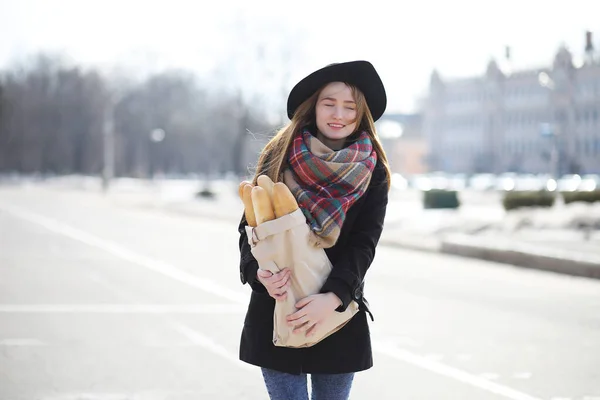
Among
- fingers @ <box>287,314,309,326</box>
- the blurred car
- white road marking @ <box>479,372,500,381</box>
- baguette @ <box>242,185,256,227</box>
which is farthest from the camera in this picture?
the blurred car

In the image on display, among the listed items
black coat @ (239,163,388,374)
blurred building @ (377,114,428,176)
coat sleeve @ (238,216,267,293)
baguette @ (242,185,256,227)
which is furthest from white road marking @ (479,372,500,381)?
blurred building @ (377,114,428,176)

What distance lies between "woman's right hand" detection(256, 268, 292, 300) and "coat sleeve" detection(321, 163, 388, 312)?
0.13 metres

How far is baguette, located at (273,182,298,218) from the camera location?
3656 mm

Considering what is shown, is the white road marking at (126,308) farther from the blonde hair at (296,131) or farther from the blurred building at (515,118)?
the blurred building at (515,118)

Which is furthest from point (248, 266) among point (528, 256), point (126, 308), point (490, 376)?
point (528, 256)

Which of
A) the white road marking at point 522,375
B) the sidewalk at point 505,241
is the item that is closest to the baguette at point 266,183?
the white road marking at point 522,375

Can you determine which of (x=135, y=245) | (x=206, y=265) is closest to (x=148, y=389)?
(x=206, y=265)

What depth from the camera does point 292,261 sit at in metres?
3.68

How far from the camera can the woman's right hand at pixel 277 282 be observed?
144 inches

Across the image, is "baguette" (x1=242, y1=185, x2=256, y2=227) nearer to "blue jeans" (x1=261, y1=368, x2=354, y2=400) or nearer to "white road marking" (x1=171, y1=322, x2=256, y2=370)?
"blue jeans" (x1=261, y1=368, x2=354, y2=400)

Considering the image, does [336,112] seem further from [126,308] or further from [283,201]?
[126,308]

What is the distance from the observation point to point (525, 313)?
12727 millimetres

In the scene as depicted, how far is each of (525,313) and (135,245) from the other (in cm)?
1218

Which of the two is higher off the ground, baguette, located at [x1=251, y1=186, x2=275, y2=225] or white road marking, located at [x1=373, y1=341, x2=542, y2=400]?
baguette, located at [x1=251, y1=186, x2=275, y2=225]
